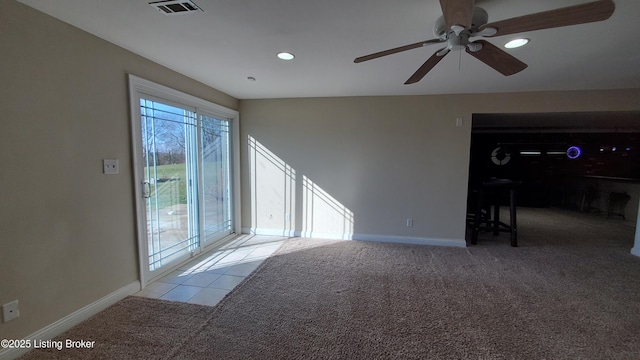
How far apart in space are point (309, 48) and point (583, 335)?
3.17 metres

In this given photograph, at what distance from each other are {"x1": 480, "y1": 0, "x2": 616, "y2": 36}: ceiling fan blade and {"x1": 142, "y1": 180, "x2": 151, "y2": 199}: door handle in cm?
304

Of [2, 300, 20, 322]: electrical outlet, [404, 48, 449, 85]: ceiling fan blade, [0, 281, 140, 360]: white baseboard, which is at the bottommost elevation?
[0, 281, 140, 360]: white baseboard

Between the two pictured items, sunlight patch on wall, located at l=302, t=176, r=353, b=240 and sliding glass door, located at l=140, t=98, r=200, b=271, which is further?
sunlight patch on wall, located at l=302, t=176, r=353, b=240

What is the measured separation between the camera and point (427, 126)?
12.7ft

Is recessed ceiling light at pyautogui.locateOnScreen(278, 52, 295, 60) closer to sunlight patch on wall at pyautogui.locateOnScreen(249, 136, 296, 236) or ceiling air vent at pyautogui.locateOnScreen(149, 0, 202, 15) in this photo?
ceiling air vent at pyautogui.locateOnScreen(149, 0, 202, 15)

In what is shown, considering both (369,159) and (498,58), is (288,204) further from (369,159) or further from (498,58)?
(498,58)

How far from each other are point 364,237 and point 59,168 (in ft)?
11.9

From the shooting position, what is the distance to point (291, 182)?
170 inches

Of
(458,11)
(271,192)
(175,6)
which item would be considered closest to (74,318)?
(175,6)

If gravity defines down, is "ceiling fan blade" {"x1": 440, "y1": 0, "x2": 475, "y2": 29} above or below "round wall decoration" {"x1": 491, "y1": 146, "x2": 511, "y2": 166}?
above

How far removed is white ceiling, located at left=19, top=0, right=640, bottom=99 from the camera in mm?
1653

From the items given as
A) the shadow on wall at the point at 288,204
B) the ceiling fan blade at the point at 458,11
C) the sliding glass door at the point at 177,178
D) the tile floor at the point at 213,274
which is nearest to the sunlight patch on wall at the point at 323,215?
the shadow on wall at the point at 288,204

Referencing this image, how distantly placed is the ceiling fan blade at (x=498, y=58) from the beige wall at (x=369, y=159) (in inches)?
79.9

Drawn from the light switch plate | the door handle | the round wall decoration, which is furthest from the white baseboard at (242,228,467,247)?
the round wall decoration
